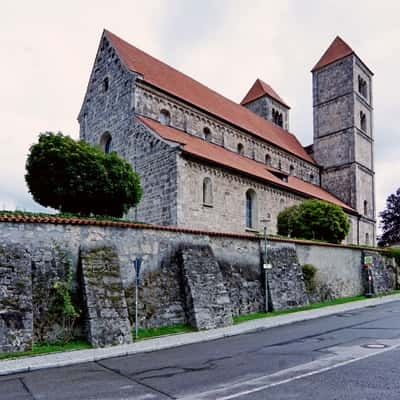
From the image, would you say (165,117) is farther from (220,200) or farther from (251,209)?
(251,209)

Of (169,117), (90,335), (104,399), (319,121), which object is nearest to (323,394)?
(104,399)

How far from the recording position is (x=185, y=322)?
43.6 feet

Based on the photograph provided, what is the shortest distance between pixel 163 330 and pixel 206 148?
1384 cm

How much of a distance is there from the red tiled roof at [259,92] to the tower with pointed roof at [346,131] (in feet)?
15.0

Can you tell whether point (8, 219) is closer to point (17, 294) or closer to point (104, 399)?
point (17, 294)

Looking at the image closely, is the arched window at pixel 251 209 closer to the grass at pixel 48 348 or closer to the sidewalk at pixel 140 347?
the sidewalk at pixel 140 347

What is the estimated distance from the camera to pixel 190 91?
28516mm

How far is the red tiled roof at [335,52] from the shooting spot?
41188mm

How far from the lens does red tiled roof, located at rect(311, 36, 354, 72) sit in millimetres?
41188

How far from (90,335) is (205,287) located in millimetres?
4418

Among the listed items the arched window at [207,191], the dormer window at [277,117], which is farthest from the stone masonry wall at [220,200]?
the dormer window at [277,117]

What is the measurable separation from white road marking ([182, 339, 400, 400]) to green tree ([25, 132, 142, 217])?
1078 cm

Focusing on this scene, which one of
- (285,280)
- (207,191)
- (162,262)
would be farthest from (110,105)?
(285,280)

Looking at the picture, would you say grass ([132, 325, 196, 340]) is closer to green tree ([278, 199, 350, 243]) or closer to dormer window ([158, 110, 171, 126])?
green tree ([278, 199, 350, 243])
